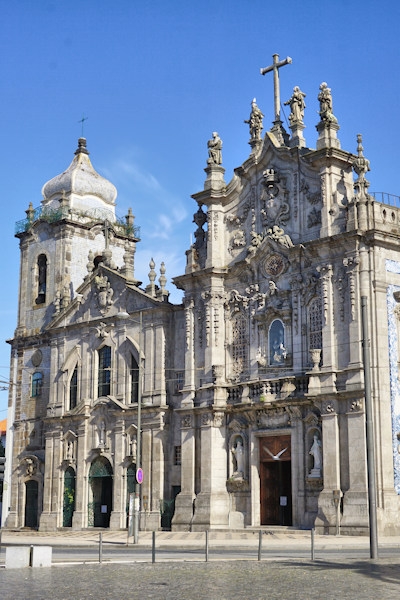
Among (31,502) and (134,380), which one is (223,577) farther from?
(31,502)

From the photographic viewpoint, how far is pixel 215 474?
133ft

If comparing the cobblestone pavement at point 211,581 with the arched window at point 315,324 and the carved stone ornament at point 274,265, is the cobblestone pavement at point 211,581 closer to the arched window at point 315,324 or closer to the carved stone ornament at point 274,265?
the arched window at point 315,324

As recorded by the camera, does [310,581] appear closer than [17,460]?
Yes

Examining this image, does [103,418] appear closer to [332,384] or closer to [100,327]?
[100,327]

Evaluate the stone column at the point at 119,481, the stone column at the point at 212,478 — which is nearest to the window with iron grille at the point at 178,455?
the stone column at the point at 212,478

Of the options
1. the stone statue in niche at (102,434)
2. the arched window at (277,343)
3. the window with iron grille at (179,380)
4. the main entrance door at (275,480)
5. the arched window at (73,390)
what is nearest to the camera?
the main entrance door at (275,480)

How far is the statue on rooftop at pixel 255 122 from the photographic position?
142ft

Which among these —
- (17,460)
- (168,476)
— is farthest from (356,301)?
(17,460)

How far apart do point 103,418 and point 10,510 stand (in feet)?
31.4

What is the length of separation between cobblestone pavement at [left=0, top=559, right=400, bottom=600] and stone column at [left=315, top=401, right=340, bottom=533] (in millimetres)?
13406

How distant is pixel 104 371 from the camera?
47.8 meters

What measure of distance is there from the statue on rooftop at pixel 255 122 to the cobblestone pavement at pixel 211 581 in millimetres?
25660

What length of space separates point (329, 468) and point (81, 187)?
87.8 ft

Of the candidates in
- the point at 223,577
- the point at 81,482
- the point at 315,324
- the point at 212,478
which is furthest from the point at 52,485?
the point at 223,577
